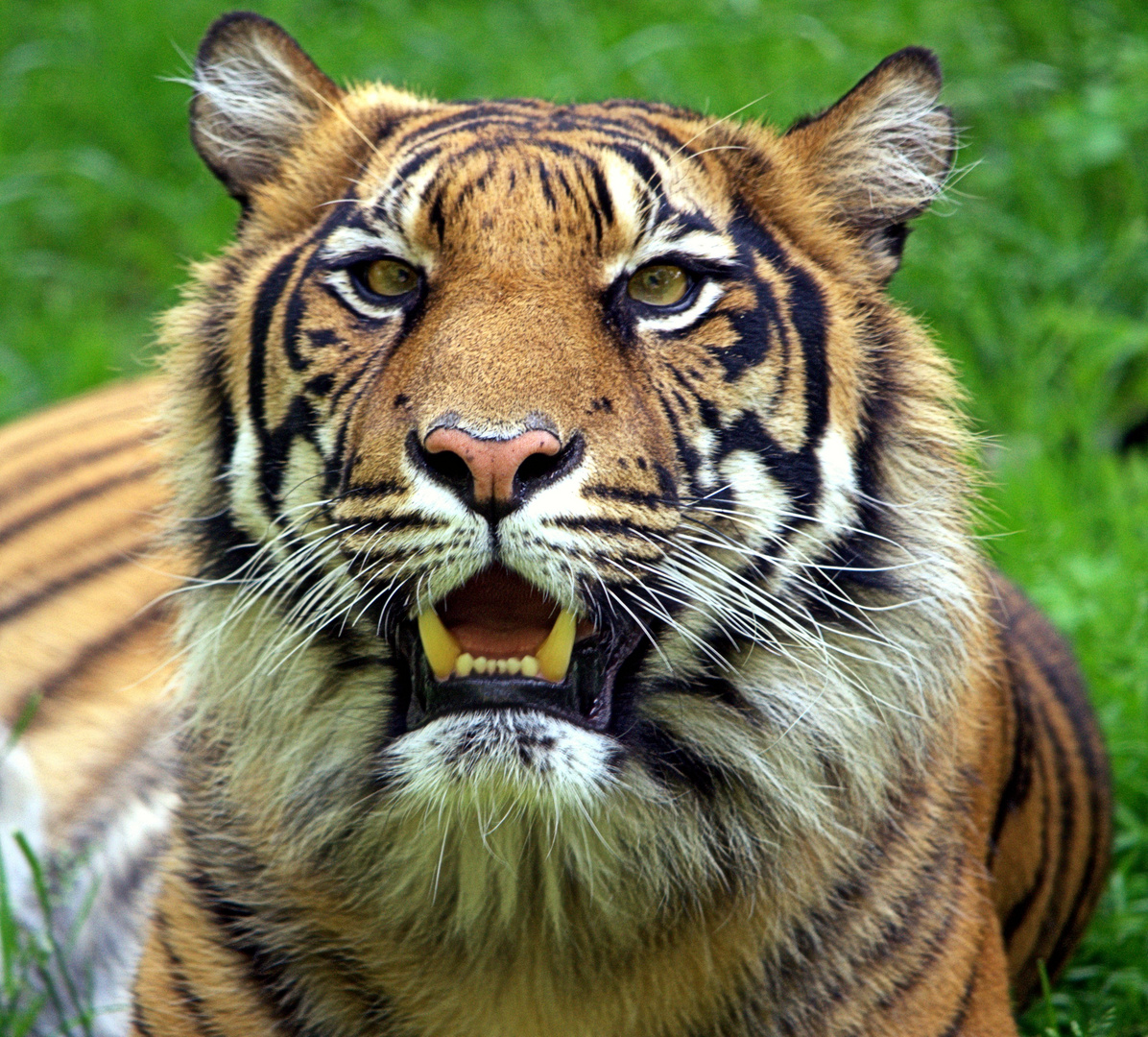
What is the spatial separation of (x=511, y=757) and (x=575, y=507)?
32cm

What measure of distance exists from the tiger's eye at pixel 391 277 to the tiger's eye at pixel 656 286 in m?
0.30

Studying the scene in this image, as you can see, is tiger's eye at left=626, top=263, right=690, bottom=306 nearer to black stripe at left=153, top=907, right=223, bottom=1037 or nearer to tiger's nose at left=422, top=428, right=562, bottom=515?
tiger's nose at left=422, top=428, right=562, bottom=515

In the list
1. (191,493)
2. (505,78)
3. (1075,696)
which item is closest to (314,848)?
(191,493)

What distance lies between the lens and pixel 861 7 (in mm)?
5488

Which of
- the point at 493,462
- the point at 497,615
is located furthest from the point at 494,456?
the point at 497,615

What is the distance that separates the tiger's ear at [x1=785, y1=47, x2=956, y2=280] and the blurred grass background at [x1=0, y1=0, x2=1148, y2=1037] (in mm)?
845

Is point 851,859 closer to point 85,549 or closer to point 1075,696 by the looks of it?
point 1075,696

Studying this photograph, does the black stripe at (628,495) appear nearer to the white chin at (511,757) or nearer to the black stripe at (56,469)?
the white chin at (511,757)

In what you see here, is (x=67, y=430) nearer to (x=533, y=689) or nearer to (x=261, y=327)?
(x=261, y=327)

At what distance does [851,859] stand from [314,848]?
30.1 inches

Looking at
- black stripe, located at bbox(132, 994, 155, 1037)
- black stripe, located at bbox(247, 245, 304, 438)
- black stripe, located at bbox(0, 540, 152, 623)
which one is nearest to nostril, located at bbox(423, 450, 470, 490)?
black stripe, located at bbox(247, 245, 304, 438)

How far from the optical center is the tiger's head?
199 centimetres

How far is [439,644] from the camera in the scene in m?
2.04

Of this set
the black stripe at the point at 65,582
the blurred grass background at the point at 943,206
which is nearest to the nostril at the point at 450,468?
the blurred grass background at the point at 943,206
